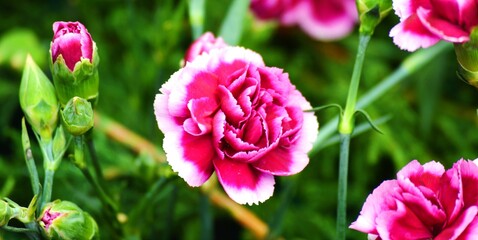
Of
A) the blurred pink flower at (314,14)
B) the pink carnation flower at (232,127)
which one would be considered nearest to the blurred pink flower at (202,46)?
the pink carnation flower at (232,127)

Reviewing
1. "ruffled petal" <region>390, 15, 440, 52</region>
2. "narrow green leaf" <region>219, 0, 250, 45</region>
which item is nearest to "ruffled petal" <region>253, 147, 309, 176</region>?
"ruffled petal" <region>390, 15, 440, 52</region>

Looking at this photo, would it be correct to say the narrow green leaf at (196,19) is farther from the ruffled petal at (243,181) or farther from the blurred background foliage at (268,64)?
the ruffled petal at (243,181)

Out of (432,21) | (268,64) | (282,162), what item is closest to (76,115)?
(282,162)

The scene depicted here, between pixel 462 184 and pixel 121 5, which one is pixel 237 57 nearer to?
pixel 462 184

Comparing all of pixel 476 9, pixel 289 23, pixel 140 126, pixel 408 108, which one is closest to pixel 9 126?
pixel 140 126

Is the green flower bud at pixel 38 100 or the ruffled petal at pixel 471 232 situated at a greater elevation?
the green flower bud at pixel 38 100

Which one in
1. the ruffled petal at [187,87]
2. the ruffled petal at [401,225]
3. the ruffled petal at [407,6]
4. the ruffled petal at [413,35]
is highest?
the ruffled petal at [407,6]
